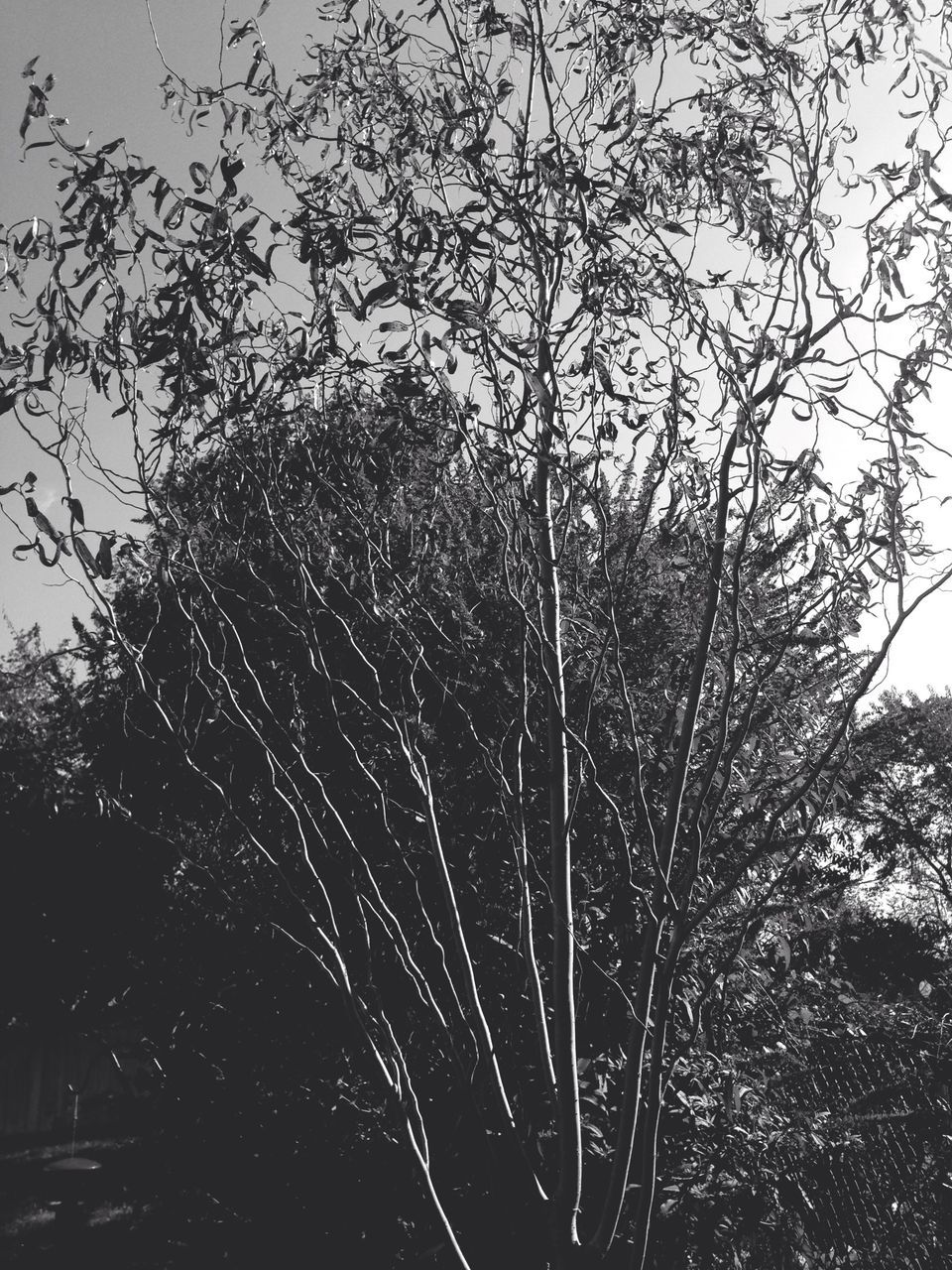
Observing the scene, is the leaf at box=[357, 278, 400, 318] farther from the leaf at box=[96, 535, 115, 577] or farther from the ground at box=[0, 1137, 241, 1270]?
the ground at box=[0, 1137, 241, 1270]

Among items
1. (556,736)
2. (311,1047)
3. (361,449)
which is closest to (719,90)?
(361,449)

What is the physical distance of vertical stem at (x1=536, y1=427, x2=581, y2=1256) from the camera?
6.72 ft

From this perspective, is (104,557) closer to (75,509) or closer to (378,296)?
(75,509)

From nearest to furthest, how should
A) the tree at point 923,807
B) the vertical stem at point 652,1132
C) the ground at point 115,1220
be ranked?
the vertical stem at point 652,1132 → the ground at point 115,1220 → the tree at point 923,807

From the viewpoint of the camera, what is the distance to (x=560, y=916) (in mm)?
2260

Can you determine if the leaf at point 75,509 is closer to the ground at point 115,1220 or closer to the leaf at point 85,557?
the leaf at point 85,557

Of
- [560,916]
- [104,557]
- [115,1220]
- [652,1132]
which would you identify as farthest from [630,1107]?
[115,1220]

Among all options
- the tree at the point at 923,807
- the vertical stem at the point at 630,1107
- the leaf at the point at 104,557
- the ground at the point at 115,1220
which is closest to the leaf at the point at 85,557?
the leaf at the point at 104,557

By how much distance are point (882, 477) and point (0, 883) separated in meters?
13.9

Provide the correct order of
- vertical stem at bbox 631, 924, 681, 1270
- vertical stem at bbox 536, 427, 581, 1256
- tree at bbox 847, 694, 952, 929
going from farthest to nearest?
tree at bbox 847, 694, 952, 929 < vertical stem at bbox 536, 427, 581, 1256 < vertical stem at bbox 631, 924, 681, 1270

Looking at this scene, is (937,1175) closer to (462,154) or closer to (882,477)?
(882,477)

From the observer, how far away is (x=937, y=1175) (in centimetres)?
575

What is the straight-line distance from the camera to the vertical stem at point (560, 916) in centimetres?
205

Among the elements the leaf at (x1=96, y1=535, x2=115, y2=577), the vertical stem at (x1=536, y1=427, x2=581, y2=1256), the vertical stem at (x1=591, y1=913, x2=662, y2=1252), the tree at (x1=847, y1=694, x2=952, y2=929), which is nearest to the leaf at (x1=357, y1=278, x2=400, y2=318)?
the vertical stem at (x1=536, y1=427, x2=581, y2=1256)
